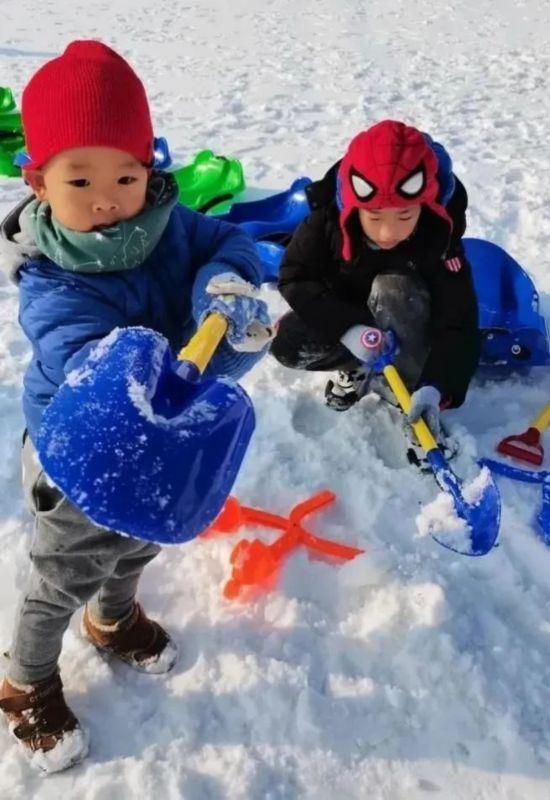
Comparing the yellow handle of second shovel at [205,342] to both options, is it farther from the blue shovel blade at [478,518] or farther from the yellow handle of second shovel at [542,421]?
the yellow handle of second shovel at [542,421]

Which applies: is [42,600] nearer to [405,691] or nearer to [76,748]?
[76,748]

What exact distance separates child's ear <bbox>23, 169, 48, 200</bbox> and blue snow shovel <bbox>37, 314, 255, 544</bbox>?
0.37 meters

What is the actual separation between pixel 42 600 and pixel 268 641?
0.64 metres

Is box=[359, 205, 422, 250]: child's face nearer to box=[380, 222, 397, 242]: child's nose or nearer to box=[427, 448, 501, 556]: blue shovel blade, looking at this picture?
box=[380, 222, 397, 242]: child's nose

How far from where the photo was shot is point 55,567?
64.9 inches

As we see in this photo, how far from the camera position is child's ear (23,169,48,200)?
5.10 ft

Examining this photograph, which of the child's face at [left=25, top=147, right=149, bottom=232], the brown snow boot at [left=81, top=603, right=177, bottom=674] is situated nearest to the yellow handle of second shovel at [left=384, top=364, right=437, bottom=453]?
the brown snow boot at [left=81, top=603, right=177, bottom=674]

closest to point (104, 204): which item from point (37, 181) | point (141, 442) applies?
point (37, 181)

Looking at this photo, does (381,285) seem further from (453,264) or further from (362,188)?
(362,188)

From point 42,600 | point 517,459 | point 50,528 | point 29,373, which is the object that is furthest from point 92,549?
point 517,459

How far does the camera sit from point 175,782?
1.81 metres

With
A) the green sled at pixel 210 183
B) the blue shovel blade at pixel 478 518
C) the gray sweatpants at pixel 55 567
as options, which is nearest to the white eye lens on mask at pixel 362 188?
the blue shovel blade at pixel 478 518

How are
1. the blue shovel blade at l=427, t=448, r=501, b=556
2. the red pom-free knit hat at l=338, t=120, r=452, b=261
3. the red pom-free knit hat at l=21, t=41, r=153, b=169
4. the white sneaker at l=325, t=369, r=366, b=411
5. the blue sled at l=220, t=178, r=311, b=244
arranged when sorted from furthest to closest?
the blue sled at l=220, t=178, r=311, b=244
the white sneaker at l=325, t=369, r=366, b=411
the red pom-free knit hat at l=338, t=120, r=452, b=261
the blue shovel blade at l=427, t=448, r=501, b=556
the red pom-free knit hat at l=21, t=41, r=153, b=169

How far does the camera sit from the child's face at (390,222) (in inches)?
100
